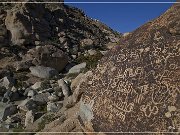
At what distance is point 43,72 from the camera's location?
32125 millimetres

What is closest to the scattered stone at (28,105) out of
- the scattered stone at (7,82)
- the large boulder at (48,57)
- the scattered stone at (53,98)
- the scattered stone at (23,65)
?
the scattered stone at (53,98)

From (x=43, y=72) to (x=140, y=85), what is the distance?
21.4m

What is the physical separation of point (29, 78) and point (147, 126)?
21530 millimetres

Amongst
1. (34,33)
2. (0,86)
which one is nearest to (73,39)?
(34,33)

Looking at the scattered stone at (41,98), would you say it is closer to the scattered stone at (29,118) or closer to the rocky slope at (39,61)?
the rocky slope at (39,61)

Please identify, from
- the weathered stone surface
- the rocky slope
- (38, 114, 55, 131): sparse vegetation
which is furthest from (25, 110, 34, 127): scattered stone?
the weathered stone surface

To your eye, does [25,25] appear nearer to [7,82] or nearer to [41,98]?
[7,82]

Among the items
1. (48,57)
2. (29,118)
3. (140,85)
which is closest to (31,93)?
(29,118)

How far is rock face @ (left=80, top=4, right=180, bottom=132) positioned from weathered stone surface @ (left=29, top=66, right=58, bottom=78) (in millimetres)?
18951

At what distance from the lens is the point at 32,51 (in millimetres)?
37469

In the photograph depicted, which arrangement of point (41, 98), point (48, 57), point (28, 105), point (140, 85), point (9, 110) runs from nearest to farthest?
point (140, 85) → point (9, 110) → point (28, 105) → point (41, 98) → point (48, 57)

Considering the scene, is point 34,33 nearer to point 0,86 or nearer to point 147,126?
point 0,86

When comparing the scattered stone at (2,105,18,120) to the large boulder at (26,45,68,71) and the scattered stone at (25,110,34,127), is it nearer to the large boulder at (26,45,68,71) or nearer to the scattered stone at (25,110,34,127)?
the scattered stone at (25,110,34,127)

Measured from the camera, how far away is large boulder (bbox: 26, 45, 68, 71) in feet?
116
